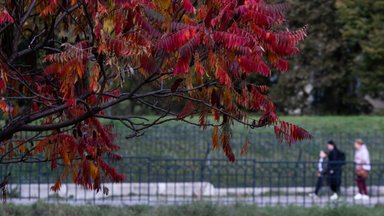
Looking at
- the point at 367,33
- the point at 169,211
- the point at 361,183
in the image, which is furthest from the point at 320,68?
the point at 169,211

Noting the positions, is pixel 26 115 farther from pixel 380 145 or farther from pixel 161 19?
pixel 380 145

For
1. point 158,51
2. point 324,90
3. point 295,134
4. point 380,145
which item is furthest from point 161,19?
point 324,90

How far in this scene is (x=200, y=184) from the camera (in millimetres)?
18609

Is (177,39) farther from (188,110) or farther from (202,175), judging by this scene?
(202,175)

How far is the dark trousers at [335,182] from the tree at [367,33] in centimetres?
1752

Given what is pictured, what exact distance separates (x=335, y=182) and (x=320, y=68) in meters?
20.7

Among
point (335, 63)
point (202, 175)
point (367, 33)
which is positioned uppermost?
point (367, 33)

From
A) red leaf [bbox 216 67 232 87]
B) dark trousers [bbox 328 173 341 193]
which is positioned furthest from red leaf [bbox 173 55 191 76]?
dark trousers [bbox 328 173 341 193]

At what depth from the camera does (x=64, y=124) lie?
249 inches

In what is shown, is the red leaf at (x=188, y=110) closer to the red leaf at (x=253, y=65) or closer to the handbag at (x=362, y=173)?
the red leaf at (x=253, y=65)

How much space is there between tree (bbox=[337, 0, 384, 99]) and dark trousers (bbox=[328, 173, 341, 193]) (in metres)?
17.5

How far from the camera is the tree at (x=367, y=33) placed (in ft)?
116

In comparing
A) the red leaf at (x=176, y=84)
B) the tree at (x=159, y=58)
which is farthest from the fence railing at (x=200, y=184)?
the red leaf at (x=176, y=84)

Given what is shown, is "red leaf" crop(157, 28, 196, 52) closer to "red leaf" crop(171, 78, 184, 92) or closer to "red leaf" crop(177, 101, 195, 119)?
"red leaf" crop(171, 78, 184, 92)
